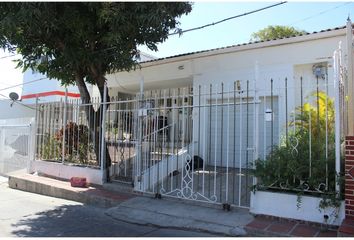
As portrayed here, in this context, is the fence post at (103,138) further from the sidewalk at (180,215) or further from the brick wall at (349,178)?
the brick wall at (349,178)

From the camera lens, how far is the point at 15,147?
12883 millimetres

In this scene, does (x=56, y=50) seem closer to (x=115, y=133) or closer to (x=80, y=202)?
(x=115, y=133)

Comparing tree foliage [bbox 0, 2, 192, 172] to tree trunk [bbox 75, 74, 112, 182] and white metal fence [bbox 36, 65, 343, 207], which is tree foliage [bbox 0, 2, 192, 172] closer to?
tree trunk [bbox 75, 74, 112, 182]

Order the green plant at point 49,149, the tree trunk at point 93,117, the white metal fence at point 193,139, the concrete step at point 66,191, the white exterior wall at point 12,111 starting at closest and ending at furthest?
1. the white metal fence at point 193,139
2. the concrete step at point 66,191
3. the tree trunk at point 93,117
4. the green plant at point 49,149
5. the white exterior wall at point 12,111

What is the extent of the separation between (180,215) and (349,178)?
9.84 ft

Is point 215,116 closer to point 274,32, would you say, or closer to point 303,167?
A: point 303,167

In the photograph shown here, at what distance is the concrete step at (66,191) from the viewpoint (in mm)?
8337

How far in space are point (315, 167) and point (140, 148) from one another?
4.14 meters

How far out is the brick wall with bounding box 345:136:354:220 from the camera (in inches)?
217

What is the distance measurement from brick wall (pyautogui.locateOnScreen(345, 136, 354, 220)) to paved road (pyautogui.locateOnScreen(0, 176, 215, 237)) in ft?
7.11

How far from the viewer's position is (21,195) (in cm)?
990

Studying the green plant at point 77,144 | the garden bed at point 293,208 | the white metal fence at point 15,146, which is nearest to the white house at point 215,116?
the garden bed at point 293,208

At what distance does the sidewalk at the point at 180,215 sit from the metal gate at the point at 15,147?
113 inches

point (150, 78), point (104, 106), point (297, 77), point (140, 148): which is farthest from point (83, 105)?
point (297, 77)
